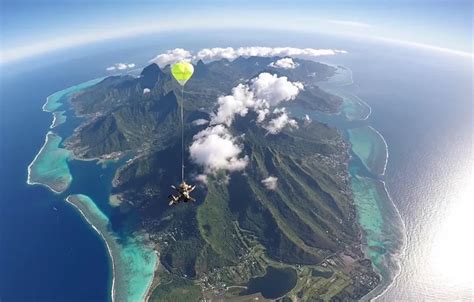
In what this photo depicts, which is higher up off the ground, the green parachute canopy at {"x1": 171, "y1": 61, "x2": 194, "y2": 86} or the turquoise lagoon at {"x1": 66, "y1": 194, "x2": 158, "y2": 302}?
the green parachute canopy at {"x1": 171, "y1": 61, "x2": 194, "y2": 86}

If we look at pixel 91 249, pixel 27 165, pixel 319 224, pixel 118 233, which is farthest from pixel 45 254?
pixel 319 224

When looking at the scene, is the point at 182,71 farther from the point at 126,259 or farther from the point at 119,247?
the point at 119,247

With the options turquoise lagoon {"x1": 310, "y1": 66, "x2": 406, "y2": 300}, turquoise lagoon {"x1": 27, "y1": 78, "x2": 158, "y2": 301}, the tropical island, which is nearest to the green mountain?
the tropical island

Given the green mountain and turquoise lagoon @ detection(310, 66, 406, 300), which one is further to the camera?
turquoise lagoon @ detection(310, 66, 406, 300)

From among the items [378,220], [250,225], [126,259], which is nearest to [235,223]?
[250,225]

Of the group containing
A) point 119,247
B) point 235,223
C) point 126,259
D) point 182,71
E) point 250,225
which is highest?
point 182,71

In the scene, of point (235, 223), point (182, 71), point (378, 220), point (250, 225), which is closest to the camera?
point (182, 71)

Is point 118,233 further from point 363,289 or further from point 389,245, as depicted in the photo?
point 389,245

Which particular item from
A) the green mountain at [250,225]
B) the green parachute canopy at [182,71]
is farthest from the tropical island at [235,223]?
the green parachute canopy at [182,71]

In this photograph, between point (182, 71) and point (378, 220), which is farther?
point (378, 220)

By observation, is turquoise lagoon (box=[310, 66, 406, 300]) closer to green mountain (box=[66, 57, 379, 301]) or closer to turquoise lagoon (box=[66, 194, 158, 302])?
green mountain (box=[66, 57, 379, 301])

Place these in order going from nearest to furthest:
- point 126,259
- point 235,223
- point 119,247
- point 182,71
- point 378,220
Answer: point 182,71
point 126,259
point 119,247
point 378,220
point 235,223

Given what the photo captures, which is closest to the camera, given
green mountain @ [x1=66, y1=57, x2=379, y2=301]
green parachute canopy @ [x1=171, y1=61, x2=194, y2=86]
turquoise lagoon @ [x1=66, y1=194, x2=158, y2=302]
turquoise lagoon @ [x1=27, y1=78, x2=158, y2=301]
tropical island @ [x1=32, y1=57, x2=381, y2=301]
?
green parachute canopy @ [x1=171, y1=61, x2=194, y2=86]
